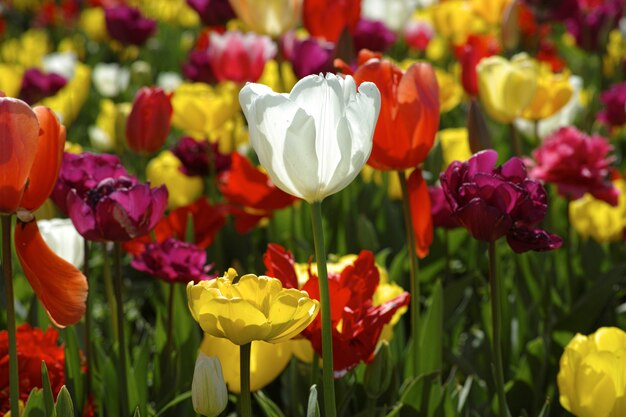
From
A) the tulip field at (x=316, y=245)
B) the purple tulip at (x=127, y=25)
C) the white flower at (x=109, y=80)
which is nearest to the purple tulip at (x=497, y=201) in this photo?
the tulip field at (x=316, y=245)

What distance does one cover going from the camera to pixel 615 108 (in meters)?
2.53

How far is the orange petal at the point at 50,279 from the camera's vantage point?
3.37ft

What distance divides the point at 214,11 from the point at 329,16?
0.78 m

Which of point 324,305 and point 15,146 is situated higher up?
point 15,146

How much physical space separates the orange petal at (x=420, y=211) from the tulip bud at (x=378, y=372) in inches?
6.3

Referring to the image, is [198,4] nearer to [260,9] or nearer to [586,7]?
[260,9]

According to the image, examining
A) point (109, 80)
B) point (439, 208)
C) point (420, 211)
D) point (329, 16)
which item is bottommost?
point (109, 80)

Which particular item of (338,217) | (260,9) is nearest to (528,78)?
(338,217)

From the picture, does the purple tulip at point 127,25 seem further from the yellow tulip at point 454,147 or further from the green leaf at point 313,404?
the green leaf at point 313,404

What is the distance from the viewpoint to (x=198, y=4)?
2.84 m

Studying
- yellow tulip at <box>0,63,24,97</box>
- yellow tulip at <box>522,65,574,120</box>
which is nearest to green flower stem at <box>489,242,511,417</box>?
yellow tulip at <box>522,65,574,120</box>

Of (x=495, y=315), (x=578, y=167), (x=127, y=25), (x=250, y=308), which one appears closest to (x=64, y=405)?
(x=250, y=308)

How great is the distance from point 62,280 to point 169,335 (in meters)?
0.36

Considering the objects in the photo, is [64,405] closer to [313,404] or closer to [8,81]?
[313,404]
